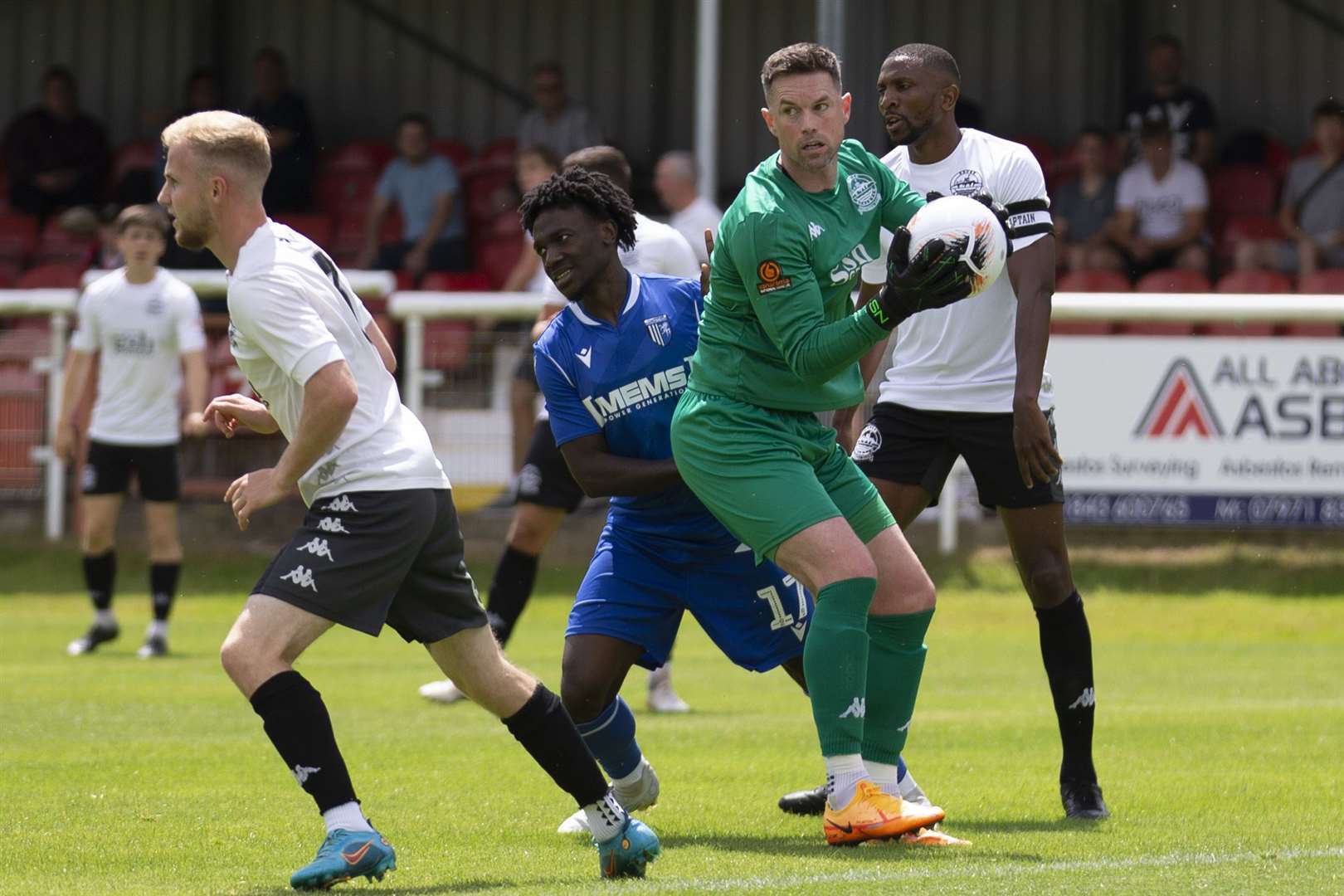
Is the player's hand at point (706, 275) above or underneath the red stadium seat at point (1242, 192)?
underneath

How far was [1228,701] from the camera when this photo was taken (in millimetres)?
9461

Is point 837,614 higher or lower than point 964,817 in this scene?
higher

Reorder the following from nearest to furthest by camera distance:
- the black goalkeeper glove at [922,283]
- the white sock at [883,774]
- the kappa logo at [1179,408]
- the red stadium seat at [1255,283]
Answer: the black goalkeeper glove at [922,283] → the white sock at [883,774] → the kappa logo at [1179,408] → the red stadium seat at [1255,283]

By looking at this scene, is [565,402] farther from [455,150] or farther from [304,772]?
[455,150]

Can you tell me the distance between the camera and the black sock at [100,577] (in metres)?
12.0

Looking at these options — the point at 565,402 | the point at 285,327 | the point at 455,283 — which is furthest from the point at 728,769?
the point at 455,283

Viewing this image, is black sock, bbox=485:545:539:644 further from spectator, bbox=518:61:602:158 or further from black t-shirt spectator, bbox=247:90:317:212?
black t-shirt spectator, bbox=247:90:317:212

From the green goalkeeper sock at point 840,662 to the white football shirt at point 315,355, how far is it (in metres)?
Result: 1.09

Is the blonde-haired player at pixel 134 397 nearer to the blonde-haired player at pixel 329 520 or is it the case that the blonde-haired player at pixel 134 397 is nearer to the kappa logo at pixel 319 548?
the blonde-haired player at pixel 329 520

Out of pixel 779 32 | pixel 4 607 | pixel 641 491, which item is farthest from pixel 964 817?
Answer: pixel 779 32

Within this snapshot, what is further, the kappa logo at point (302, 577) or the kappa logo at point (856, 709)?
the kappa logo at point (856, 709)

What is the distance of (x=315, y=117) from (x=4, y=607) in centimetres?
919

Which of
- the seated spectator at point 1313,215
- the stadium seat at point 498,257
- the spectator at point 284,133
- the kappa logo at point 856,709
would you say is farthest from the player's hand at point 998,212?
the spectator at point 284,133

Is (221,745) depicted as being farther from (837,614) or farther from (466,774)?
(837,614)
